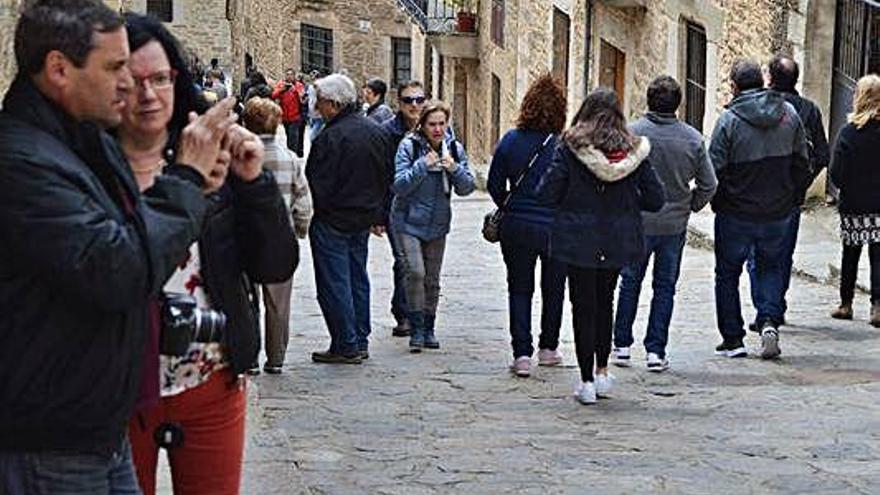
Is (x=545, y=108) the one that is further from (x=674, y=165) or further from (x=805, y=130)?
(x=805, y=130)

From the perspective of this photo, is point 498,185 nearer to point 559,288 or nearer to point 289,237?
point 559,288

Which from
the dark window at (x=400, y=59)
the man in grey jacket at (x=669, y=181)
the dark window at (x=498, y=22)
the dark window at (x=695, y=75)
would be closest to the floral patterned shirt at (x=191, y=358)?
the man in grey jacket at (x=669, y=181)

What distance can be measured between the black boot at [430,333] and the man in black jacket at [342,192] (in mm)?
666

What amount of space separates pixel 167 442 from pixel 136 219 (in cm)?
82

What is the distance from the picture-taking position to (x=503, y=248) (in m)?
9.23

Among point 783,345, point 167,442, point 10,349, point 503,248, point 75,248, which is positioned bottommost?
point 783,345

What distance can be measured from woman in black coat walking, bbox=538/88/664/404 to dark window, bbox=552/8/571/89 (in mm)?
18090

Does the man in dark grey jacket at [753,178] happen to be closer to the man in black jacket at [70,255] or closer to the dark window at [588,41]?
the man in black jacket at [70,255]

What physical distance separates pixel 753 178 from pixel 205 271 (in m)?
5.87

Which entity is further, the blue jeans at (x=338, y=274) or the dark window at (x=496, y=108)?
the dark window at (x=496, y=108)

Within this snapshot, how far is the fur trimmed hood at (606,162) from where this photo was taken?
806 cm

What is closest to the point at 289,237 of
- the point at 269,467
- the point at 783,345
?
the point at 269,467

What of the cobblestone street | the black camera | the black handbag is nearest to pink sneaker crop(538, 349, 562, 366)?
the cobblestone street

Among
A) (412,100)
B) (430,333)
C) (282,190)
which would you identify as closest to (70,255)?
(282,190)
